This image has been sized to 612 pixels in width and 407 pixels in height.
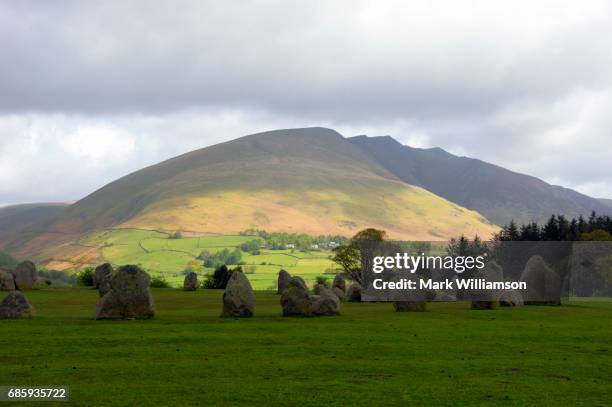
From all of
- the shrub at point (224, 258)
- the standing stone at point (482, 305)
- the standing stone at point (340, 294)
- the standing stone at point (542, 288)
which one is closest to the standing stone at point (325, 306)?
the standing stone at point (482, 305)

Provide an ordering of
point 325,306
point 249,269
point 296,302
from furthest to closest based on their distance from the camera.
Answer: point 249,269, point 325,306, point 296,302

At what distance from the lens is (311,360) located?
2311 centimetres

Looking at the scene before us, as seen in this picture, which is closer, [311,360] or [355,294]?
[311,360]

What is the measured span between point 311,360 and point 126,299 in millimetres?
15350

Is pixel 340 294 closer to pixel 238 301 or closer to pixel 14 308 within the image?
pixel 238 301

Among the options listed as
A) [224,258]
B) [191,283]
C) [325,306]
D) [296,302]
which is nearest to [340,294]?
[191,283]

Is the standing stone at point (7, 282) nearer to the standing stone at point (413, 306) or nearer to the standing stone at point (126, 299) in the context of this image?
the standing stone at point (126, 299)

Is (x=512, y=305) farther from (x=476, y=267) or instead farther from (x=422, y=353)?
(x=422, y=353)

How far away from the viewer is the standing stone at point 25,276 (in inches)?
2601

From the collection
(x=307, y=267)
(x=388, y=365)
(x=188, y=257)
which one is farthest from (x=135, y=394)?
(x=188, y=257)

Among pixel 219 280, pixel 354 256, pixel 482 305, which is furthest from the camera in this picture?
pixel 354 256

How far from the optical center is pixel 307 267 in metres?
159

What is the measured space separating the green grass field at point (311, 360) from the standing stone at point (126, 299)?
3.44 feet

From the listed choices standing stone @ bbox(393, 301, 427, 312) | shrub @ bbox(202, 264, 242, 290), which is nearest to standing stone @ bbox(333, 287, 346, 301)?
standing stone @ bbox(393, 301, 427, 312)
